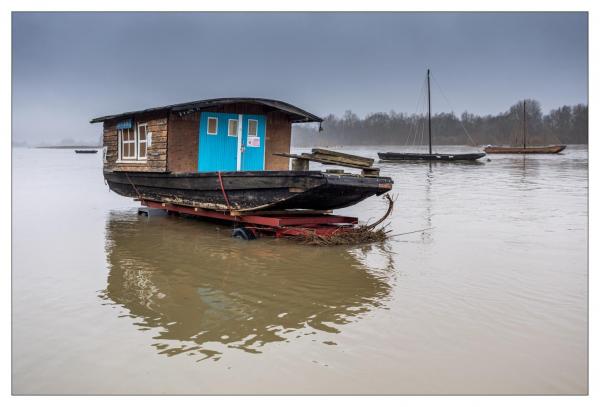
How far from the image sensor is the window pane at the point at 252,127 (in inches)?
502

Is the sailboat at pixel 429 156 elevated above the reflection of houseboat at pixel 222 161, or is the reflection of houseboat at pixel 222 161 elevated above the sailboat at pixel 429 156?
the sailboat at pixel 429 156

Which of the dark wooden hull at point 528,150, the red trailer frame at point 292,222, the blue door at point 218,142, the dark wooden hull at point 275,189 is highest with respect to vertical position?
the dark wooden hull at point 528,150

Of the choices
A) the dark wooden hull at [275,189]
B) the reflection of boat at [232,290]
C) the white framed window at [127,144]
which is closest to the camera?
the reflection of boat at [232,290]

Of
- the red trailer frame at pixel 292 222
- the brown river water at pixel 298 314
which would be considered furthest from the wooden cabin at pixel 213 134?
the brown river water at pixel 298 314

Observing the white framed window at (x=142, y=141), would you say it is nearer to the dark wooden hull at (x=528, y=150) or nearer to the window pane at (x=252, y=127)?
the window pane at (x=252, y=127)

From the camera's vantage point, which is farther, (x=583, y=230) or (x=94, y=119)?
(x=94, y=119)

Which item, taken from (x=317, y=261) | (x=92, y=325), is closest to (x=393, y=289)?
(x=317, y=261)

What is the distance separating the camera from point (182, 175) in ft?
38.2

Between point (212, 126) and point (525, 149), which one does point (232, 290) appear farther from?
point (525, 149)

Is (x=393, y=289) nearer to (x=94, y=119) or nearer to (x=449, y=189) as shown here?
(x=94, y=119)

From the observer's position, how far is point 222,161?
1252 centimetres

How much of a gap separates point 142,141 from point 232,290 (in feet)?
26.0

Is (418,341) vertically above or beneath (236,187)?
beneath

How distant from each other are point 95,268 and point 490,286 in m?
5.59
